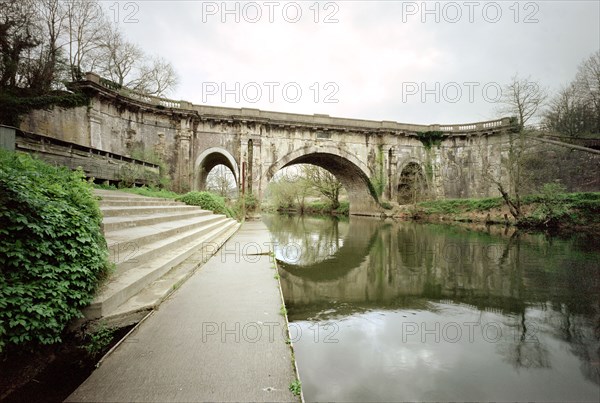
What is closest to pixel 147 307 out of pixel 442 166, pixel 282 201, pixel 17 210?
pixel 17 210

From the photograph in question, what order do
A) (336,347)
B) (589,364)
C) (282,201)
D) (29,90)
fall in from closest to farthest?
1. (589,364)
2. (336,347)
3. (29,90)
4. (282,201)

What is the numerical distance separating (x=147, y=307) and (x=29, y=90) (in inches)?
675

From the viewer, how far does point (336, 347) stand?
10.00 ft

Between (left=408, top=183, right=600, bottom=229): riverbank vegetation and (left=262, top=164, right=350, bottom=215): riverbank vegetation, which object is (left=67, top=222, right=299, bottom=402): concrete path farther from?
(left=262, top=164, right=350, bottom=215): riverbank vegetation

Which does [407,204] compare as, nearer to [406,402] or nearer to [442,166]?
[442,166]

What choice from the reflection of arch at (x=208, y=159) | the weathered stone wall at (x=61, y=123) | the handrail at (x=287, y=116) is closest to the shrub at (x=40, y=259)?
the weathered stone wall at (x=61, y=123)

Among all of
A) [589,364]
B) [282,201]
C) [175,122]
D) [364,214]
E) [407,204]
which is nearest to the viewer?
[589,364]

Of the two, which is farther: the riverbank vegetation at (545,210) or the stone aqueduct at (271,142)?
the stone aqueduct at (271,142)

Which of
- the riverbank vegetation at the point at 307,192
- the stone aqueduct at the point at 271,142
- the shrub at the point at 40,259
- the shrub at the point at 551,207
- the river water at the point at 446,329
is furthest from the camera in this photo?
the riverbank vegetation at the point at 307,192

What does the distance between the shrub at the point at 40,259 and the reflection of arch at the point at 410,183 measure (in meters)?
25.6

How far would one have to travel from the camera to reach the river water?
2436mm

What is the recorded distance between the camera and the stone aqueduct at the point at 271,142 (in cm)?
1623

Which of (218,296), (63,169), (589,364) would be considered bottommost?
(589,364)

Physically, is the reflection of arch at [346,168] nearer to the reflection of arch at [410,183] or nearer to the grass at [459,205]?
the reflection of arch at [410,183]
